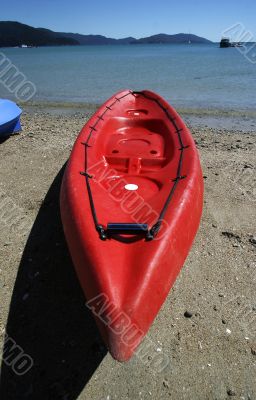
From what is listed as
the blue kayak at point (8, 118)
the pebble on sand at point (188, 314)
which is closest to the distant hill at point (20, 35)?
the blue kayak at point (8, 118)

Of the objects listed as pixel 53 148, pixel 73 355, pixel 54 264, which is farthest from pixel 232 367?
pixel 53 148

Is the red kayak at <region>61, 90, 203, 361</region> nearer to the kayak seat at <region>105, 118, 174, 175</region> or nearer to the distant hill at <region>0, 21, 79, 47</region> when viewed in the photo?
the kayak seat at <region>105, 118, 174, 175</region>

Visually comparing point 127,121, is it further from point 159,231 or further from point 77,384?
point 77,384

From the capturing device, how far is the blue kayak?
27.6 ft

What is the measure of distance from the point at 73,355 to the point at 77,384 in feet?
0.93

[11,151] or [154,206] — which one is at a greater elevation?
[154,206]

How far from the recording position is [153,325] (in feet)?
11.4

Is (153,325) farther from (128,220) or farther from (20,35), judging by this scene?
(20,35)

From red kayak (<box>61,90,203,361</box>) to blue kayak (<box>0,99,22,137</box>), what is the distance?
3.43m

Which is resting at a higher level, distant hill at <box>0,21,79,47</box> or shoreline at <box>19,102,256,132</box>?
distant hill at <box>0,21,79,47</box>

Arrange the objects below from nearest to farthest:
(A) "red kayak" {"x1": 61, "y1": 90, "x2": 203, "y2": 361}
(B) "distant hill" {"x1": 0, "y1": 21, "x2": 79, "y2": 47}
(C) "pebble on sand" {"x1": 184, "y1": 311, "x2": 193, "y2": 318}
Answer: (A) "red kayak" {"x1": 61, "y1": 90, "x2": 203, "y2": 361} < (C) "pebble on sand" {"x1": 184, "y1": 311, "x2": 193, "y2": 318} < (B) "distant hill" {"x1": 0, "y1": 21, "x2": 79, "y2": 47}

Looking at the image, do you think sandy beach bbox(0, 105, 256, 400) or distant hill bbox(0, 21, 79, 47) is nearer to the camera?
sandy beach bbox(0, 105, 256, 400)

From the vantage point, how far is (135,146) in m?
5.54

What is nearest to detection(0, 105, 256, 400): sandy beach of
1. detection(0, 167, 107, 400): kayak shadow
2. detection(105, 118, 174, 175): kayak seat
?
detection(0, 167, 107, 400): kayak shadow
